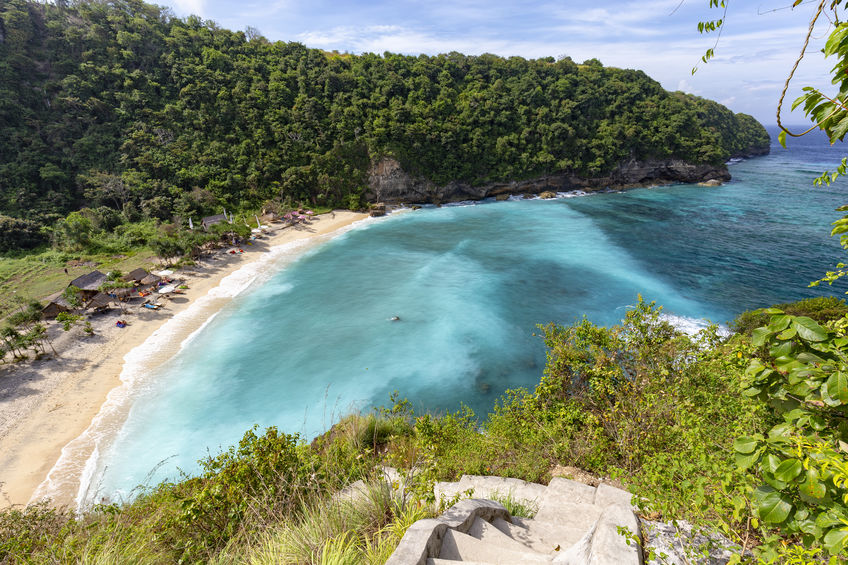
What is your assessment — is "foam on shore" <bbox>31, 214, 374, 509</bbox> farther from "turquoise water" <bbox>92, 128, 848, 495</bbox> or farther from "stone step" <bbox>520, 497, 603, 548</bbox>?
"stone step" <bbox>520, 497, 603, 548</bbox>

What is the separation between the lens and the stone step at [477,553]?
4.33m

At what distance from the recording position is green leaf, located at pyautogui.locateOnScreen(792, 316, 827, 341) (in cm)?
232

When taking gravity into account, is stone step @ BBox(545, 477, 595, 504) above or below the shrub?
above

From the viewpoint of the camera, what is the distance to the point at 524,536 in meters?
5.44

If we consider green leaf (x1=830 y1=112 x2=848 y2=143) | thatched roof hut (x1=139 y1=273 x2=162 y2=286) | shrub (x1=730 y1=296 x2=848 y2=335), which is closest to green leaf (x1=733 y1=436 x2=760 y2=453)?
green leaf (x1=830 y1=112 x2=848 y2=143)

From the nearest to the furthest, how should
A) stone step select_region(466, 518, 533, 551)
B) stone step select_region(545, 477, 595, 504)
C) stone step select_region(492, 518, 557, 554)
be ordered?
stone step select_region(466, 518, 533, 551), stone step select_region(492, 518, 557, 554), stone step select_region(545, 477, 595, 504)

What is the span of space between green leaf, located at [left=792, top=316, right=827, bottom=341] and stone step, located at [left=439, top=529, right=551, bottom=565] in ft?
12.6

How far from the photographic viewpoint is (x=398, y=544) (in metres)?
4.06

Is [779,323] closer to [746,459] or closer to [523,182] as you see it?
[746,459]

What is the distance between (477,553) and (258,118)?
208ft

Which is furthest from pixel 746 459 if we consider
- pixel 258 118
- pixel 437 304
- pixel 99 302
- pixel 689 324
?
pixel 258 118

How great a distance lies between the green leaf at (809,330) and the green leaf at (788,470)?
81 cm

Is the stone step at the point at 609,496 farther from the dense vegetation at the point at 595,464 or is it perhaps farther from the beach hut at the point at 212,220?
the beach hut at the point at 212,220

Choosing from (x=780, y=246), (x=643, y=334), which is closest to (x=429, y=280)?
(x=643, y=334)
